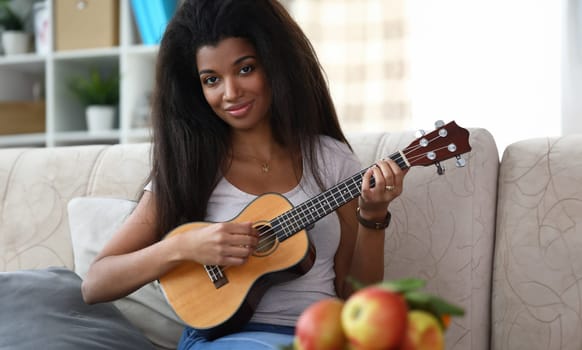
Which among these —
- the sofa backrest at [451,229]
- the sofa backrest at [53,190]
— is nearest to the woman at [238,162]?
the sofa backrest at [451,229]

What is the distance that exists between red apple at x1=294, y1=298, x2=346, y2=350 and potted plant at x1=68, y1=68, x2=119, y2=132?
2.39 m

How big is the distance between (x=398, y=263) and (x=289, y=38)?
534mm

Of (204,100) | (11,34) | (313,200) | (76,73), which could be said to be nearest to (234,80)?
(204,100)

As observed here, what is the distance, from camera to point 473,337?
1.53 metres

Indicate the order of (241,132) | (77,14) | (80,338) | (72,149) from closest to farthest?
(80,338) → (241,132) → (72,149) → (77,14)

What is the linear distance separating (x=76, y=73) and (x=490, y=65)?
1.61m

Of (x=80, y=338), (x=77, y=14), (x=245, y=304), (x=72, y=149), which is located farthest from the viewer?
(x=77, y=14)

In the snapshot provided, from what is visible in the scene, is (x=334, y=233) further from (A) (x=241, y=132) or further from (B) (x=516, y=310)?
(B) (x=516, y=310)

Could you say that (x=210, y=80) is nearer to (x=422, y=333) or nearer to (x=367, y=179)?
(x=367, y=179)

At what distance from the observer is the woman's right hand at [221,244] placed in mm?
1320

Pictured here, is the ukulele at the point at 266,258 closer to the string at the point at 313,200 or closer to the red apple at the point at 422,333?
the string at the point at 313,200

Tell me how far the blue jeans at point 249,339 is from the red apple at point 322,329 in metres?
0.56

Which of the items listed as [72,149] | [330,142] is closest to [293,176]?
[330,142]

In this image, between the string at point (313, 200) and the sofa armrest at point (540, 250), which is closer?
the string at point (313, 200)
